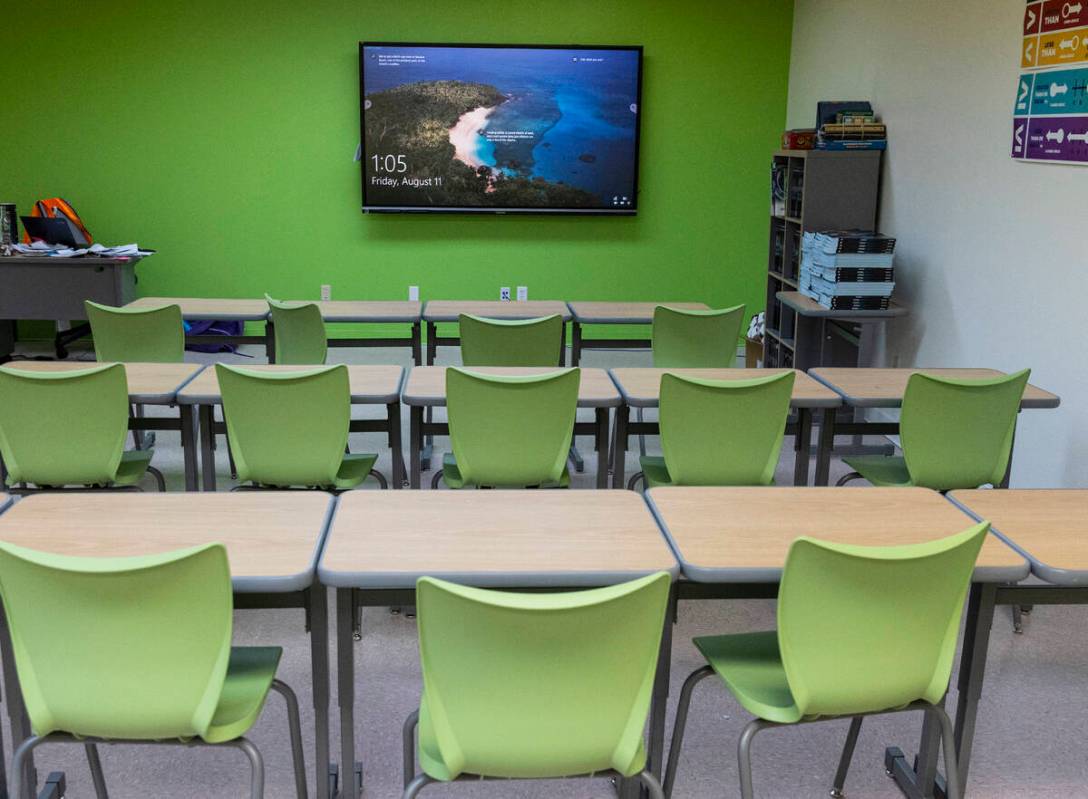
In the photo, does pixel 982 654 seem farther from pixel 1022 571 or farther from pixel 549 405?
pixel 549 405

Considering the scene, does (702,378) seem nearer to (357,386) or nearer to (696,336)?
(696,336)

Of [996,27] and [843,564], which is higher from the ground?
[996,27]

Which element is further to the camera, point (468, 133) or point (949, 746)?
point (468, 133)

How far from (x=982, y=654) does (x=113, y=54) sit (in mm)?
7095

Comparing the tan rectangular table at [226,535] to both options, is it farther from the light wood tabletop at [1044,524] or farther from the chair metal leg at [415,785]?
the light wood tabletop at [1044,524]

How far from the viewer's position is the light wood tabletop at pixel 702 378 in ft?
11.7

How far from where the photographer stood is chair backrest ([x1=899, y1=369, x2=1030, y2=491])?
11.0ft

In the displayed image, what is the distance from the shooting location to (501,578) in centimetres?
202

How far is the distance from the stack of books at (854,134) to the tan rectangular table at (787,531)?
3.81 meters

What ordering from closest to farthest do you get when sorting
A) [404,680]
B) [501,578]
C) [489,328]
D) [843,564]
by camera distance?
[843,564] < [501,578] < [404,680] < [489,328]

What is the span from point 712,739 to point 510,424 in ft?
3.70

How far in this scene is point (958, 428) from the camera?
3396 millimetres

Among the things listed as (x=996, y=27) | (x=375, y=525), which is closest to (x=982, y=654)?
(x=375, y=525)

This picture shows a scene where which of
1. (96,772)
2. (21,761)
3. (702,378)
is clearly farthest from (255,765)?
(702,378)
